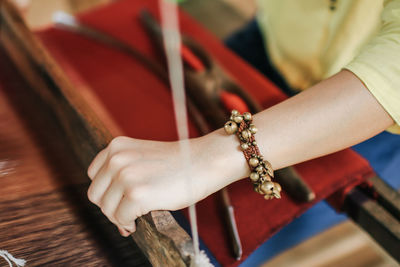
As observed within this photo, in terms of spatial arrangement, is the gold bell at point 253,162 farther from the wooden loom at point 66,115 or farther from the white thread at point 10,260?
the white thread at point 10,260

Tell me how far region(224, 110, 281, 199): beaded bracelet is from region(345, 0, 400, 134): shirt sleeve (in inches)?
6.8

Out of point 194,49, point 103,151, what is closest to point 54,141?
point 103,151

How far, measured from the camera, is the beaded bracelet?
472mm

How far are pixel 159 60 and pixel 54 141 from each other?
0.41 metres

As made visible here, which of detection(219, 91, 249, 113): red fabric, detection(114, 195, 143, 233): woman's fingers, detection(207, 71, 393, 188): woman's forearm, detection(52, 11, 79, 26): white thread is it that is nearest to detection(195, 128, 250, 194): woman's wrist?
detection(207, 71, 393, 188): woman's forearm

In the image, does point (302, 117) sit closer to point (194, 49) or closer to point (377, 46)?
point (377, 46)

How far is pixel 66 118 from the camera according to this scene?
0.60 metres

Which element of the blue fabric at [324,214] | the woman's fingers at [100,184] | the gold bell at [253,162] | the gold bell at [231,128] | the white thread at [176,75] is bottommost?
the blue fabric at [324,214]

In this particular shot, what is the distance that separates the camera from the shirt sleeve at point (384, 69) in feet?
1.53

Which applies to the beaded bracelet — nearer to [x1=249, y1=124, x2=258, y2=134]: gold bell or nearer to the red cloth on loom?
[x1=249, y1=124, x2=258, y2=134]: gold bell

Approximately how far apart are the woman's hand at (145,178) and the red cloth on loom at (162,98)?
138 millimetres

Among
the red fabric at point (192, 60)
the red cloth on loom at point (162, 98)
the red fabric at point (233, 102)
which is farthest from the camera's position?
the red fabric at point (192, 60)

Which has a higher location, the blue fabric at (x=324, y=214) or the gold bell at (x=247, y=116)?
the gold bell at (x=247, y=116)

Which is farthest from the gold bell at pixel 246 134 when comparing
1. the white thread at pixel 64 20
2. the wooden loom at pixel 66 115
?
the white thread at pixel 64 20
